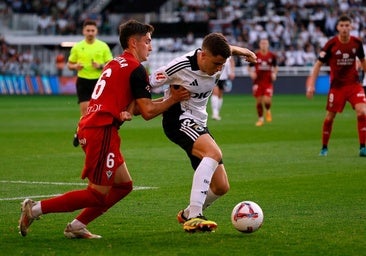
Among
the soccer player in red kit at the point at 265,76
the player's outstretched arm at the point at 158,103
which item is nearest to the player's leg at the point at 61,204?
the player's outstretched arm at the point at 158,103

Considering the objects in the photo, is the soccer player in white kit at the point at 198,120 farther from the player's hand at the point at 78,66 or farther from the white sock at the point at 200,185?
the player's hand at the point at 78,66

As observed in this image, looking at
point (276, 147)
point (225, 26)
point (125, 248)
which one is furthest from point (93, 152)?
point (225, 26)

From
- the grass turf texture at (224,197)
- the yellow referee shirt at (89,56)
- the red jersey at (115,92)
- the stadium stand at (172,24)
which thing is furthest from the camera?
the stadium stand at (172,24)

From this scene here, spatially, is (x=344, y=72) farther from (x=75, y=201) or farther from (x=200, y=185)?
(x=75, y=201)

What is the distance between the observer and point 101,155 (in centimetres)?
875

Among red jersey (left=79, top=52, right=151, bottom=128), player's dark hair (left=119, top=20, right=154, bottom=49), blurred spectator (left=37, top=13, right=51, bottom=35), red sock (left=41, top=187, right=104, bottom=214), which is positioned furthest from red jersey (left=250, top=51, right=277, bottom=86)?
blurred spectator (left=37, top=13, right=51, bottom=35)

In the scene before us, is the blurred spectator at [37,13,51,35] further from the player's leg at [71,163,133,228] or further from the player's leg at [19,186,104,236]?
the player's leg at [19,186,104,236]

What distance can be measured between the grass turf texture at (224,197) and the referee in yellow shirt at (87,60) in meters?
1.29

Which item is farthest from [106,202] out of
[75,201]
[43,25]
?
[43,25]

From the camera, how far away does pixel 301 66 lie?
49.6 m

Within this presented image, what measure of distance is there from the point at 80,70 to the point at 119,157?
11822mm

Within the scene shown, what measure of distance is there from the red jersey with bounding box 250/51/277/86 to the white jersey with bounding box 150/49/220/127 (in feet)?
63.2

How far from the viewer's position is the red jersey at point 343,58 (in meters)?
17.7

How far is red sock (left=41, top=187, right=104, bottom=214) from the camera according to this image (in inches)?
349
